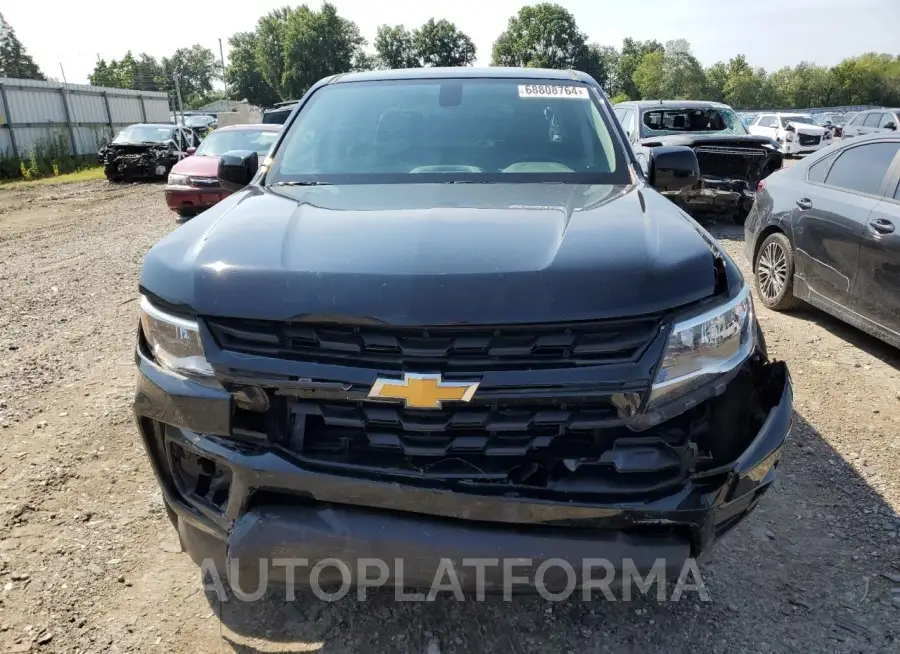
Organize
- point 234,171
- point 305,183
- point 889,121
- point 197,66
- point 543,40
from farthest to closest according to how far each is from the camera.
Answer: point 197,66 < point 543,40 < point 889,121 < point 234,171 < point 305,183

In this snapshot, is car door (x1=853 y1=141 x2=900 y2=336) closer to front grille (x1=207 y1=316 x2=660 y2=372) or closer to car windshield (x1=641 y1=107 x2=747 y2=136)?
front grille (x1=207 y1=316 x2=660 y2=372)

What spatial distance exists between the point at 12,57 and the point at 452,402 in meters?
93.8

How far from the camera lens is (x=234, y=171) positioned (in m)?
3.19

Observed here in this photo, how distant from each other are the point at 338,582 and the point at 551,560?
580 mm

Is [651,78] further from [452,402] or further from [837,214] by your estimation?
[452,402]

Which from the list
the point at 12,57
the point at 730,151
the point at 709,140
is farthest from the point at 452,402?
the point at 12,57

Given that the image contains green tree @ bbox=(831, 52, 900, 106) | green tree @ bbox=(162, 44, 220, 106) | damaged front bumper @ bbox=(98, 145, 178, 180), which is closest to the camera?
damaged front bumper @ bbox=(98, 145, 178, 180)

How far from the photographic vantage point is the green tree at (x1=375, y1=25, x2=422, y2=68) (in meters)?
83.6

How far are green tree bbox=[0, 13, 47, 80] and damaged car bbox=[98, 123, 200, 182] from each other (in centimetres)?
7034

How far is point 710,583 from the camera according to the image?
2482 millimetres

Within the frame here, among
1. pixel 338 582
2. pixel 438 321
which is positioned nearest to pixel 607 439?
pixel 438 321

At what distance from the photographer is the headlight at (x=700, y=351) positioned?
5.66 ft

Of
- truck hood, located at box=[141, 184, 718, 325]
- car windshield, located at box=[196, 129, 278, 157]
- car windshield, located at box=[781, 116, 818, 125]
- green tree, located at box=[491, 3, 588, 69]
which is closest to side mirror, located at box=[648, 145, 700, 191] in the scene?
truck hood, located at box=[141, 184, 718, 325]

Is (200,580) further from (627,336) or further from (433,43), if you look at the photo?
(433,43)
